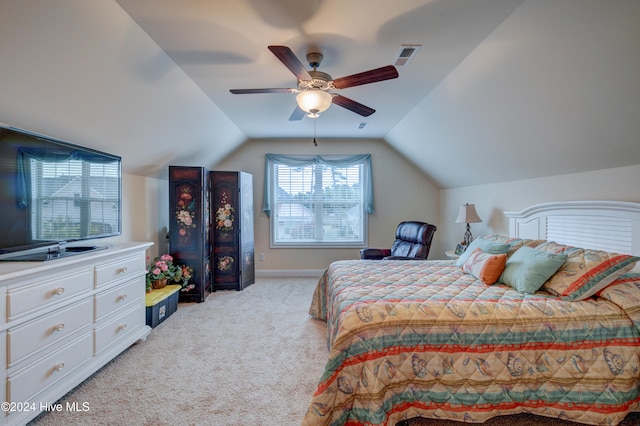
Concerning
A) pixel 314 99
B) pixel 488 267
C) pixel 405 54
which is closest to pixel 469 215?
pixel 488 267

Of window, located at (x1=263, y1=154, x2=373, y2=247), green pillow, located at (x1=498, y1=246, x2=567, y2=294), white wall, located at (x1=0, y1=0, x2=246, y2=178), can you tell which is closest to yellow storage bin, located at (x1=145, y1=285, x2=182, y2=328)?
white wall, located at (x1=0, y1=0, x2=246, y2=178)

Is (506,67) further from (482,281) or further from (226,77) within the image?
(226,77)

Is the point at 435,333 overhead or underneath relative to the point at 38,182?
underneath

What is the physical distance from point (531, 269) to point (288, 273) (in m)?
3.78

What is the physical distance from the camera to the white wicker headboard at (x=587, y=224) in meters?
2.04

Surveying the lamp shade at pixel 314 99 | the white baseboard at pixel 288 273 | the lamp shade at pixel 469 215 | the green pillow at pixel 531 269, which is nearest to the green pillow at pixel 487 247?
the green pillow at pixel 531 269

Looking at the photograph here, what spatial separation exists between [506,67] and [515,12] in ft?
1.55

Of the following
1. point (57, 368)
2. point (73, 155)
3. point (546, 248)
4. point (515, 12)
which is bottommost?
point (57, 368)

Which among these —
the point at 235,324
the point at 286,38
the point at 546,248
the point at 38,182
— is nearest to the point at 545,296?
the point at 546,248

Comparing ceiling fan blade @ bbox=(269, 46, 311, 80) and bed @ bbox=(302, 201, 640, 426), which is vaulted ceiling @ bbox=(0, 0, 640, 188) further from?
bed @ bbox=(302, 201, 640, 426)

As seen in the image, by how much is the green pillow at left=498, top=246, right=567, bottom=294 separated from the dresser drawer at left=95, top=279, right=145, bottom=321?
304 cm

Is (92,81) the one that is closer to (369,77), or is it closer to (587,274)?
(369,77)

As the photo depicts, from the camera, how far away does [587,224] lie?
236cm

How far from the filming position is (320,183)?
204 inches
